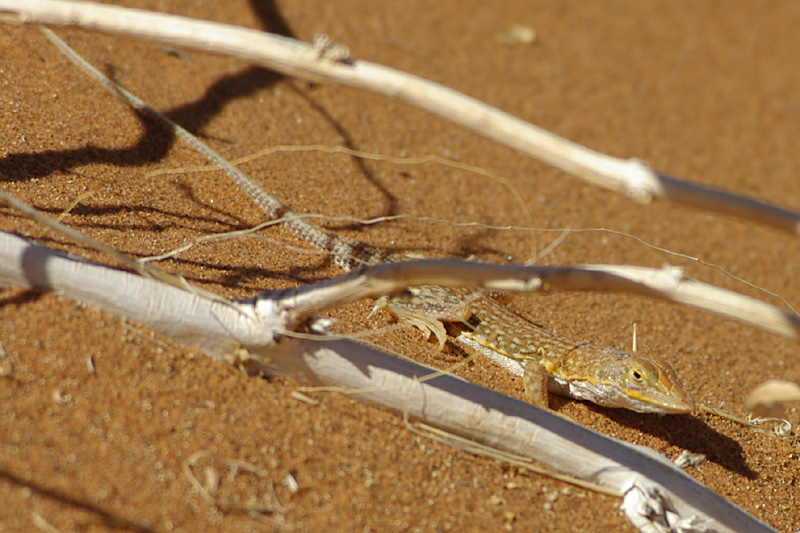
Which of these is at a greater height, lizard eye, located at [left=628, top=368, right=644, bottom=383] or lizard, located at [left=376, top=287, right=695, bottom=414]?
lizard eye, located at [left=628, top=368, right=644, bottom=383]

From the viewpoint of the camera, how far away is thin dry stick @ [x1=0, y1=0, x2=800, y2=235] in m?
1.73

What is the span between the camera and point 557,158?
5.86 ft

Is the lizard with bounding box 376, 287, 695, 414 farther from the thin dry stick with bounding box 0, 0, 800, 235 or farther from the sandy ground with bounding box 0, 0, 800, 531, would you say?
the thin dry stick with bounding box 0, 0, 800, 235

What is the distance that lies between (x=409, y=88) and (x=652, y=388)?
7.51 feet

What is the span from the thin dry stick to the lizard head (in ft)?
5.43

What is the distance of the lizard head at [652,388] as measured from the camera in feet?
10.4

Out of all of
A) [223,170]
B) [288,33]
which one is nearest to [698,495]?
[223,170]

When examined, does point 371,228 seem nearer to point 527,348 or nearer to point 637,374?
point 527,348

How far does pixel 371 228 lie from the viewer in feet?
13.3

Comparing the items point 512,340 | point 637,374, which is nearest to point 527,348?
point 512,340

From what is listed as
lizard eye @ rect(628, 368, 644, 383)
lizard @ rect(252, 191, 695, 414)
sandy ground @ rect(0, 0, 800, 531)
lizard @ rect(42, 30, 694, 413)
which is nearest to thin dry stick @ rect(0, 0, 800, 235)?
sandy ground @ rect(0, 0, 800, 531)

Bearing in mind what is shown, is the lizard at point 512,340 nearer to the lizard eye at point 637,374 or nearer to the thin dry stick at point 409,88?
the lizard eye at point 637,374

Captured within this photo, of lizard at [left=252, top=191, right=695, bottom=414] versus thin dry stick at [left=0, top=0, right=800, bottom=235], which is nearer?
thin dry stick at [left=0, top=0, right=800, bottom=235]

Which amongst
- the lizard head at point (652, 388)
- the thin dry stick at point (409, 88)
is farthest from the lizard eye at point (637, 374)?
the thin dry stick at point (409, 88)
